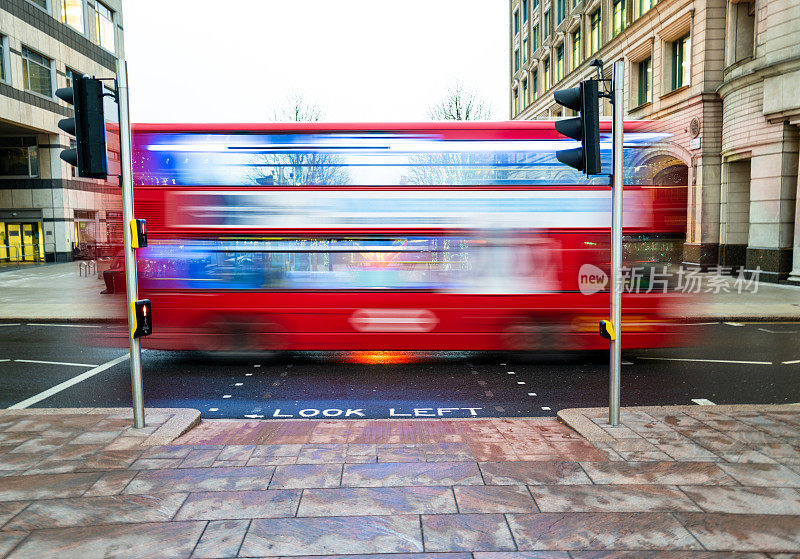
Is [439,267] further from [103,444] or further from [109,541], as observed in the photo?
[109,541]

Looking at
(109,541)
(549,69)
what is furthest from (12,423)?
(549,69)

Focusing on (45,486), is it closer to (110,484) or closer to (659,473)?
(110,484)

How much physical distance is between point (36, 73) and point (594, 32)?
30.9 m

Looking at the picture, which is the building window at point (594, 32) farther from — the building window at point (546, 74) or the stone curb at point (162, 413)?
the stone curb at point (162, 413)

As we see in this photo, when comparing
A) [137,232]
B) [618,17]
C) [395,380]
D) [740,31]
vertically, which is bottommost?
[395,380]

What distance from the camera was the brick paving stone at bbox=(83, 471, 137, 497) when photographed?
13.4 feet

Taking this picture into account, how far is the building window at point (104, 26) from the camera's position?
118ft

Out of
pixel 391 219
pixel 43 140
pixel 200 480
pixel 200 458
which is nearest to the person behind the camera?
pixel 200 480

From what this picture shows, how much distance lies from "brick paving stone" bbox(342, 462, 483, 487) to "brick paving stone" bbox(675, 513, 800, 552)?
4.77ft

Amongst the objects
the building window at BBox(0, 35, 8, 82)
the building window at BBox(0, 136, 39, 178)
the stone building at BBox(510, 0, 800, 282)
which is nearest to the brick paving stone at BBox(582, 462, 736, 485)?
the stone building at BBox(510, 0, 800, 282)

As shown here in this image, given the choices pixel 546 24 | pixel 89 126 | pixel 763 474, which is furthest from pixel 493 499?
pixel 546 24

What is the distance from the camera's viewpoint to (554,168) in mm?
8008

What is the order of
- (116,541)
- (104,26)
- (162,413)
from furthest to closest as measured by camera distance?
(104,26) → (162,413) → (116,541)

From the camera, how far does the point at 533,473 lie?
4355 millimetres
